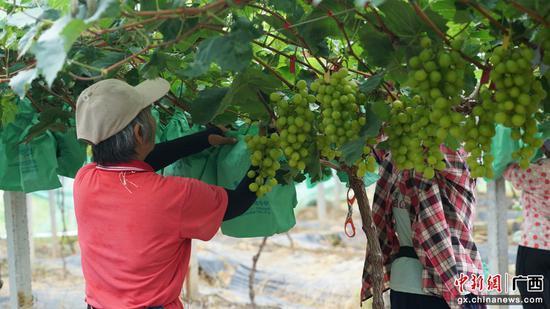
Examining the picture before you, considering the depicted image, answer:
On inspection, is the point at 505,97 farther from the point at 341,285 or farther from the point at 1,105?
the point at 341,285

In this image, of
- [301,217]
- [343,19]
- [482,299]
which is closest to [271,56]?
[343,19]

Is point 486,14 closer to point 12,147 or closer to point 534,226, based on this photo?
point 12,147

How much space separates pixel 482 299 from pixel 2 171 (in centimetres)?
203

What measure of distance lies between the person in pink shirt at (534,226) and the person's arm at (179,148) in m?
1.91

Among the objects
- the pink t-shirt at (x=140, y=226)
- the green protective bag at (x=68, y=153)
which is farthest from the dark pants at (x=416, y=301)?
the green protective bag at (x=68, y=153)

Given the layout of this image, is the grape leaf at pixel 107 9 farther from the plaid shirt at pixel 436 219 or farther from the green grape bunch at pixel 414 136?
the plaid shirt at pixel 436 219

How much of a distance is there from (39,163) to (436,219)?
63.3 inches

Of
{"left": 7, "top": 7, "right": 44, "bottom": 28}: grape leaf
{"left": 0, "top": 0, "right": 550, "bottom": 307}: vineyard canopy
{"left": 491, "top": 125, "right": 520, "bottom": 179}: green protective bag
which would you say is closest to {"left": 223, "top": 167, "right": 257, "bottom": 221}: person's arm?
{"left": 0, "top": 0, "right": 550, "bottom": 307}: vineyard canopy

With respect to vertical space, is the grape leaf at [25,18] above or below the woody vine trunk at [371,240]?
above

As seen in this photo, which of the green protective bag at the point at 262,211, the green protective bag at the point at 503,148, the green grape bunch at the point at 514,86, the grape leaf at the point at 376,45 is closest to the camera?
the green grape bunch at the point at 514,86

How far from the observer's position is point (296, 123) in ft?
5.30

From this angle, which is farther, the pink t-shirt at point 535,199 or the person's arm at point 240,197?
the pink t-shirt at point 535,199

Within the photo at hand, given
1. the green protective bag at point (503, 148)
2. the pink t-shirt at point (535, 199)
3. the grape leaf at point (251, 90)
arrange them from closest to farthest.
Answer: the grape leaf at point (251, 90), the pink t-shirt at point (535, 199), the green protective bag at point (503, 148)

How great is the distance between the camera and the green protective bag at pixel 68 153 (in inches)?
109
